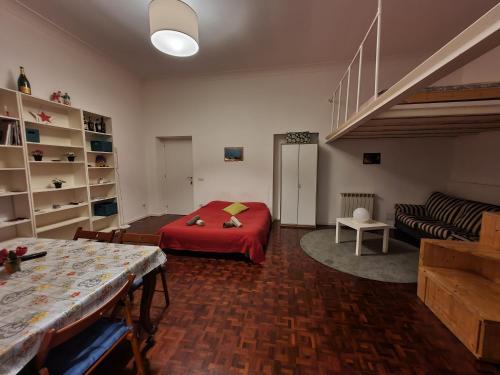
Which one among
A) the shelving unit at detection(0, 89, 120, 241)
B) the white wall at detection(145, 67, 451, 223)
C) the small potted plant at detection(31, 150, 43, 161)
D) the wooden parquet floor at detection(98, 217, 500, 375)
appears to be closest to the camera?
the wooden parquet floor at detection(98, 217, 500, 375)

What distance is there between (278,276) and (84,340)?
6.35ft

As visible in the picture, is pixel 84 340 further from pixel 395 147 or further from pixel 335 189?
pixel 395 147

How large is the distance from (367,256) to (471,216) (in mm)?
1625

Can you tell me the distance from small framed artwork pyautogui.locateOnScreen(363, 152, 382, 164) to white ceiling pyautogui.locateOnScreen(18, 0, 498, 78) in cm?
192

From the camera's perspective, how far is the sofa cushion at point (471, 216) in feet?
9.66

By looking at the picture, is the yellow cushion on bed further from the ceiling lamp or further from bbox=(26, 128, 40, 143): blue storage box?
bbox=(26, 128, 40, 143): blue storage box

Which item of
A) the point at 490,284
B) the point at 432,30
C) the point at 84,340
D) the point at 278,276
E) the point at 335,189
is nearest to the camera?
the point at 84,340

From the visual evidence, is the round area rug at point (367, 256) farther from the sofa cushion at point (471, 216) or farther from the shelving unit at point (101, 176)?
the shelving unit at point (101, 176)

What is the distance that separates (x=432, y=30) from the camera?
3.31m

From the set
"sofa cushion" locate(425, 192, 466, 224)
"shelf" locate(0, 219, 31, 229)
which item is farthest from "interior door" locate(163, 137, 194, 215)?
"sofa cushion" locate(425, 192, 466, 224)

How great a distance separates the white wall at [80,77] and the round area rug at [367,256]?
4.16m

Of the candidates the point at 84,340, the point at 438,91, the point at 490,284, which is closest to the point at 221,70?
the point at 438,91

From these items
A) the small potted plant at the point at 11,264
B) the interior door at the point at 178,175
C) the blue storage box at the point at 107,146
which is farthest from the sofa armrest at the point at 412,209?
the blue storage box at the point at 107,146

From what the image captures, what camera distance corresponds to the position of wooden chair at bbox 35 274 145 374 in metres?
0.83
